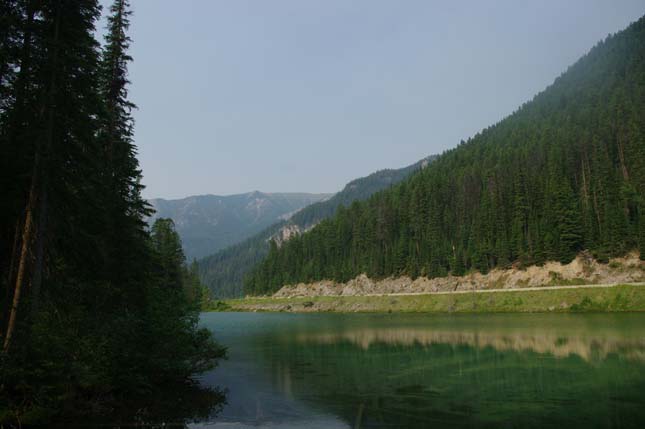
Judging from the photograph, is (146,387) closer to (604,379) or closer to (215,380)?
(215,380)

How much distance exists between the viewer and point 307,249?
554 ft

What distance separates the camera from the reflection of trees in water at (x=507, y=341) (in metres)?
32.8

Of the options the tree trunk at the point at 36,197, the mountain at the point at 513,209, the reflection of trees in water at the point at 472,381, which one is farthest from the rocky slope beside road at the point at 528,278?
the tree trunk at the point at 36,197

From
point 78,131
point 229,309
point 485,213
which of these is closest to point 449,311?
point 485,213

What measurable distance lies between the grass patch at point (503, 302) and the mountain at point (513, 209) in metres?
17.1

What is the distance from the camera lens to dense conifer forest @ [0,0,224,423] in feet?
55.6

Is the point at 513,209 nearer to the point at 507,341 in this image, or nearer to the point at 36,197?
the point at 507,341

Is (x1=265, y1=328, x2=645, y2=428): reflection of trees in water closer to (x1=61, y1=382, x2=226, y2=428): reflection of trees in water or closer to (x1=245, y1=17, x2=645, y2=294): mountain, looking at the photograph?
(x1=61, y1=382, x2=226, y2=428): reflection of trees in water

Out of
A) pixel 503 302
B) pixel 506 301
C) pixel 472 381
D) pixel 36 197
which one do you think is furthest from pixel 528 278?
pixel 36 197

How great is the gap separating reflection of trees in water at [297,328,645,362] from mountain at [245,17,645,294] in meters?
53.2

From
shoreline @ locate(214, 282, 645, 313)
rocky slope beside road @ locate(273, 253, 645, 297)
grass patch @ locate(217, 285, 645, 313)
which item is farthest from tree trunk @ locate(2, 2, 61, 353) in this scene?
rocky slope beside road @ locate(273, 253, 645, 297)

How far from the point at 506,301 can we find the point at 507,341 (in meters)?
44.3

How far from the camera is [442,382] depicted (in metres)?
24.9

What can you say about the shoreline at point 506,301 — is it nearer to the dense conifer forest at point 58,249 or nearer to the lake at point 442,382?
the lake at point 442,382
